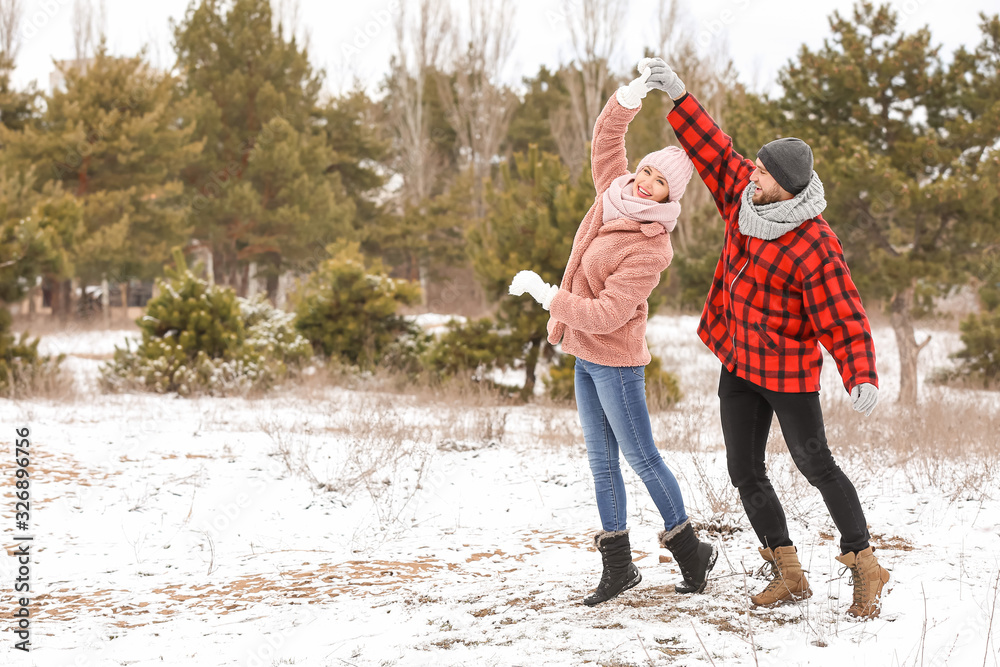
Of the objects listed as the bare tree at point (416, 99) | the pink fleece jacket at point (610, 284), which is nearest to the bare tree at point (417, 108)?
the bare tree at point (416, 99)

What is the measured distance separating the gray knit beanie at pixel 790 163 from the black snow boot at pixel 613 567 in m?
1.38

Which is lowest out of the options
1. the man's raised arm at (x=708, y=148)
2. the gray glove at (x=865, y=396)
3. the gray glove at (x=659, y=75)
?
the gray glove at (x=865, y=396)

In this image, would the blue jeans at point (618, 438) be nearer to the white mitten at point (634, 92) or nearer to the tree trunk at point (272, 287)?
the white mitten at point (634, 92)

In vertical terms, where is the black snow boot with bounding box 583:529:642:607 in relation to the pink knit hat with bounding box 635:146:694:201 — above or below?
below

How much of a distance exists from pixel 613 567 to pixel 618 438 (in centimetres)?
49

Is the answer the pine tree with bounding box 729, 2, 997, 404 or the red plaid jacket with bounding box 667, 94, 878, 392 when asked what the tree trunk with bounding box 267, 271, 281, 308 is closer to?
the pine tree with bounding box 729, 2, 997, 404

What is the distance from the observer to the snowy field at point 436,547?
254 centimetres

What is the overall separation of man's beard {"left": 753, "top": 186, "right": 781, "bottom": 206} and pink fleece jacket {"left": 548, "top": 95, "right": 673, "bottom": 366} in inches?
13.0

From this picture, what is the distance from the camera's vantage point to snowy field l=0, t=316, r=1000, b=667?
2.54 meters

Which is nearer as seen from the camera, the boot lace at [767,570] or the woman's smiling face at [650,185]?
the woman's smiling face at [650,185]

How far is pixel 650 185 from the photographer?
2.70 meters

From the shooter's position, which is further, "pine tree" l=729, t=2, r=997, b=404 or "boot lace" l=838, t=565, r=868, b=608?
"pine tree" l=729, t=2, r=997, b=404

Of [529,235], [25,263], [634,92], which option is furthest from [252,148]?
[634,92]

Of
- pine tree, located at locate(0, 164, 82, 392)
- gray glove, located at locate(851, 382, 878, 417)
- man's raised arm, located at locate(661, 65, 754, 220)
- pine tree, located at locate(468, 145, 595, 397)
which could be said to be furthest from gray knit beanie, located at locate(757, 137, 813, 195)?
pine tree, located at locate(0, 164, 82, 392)
